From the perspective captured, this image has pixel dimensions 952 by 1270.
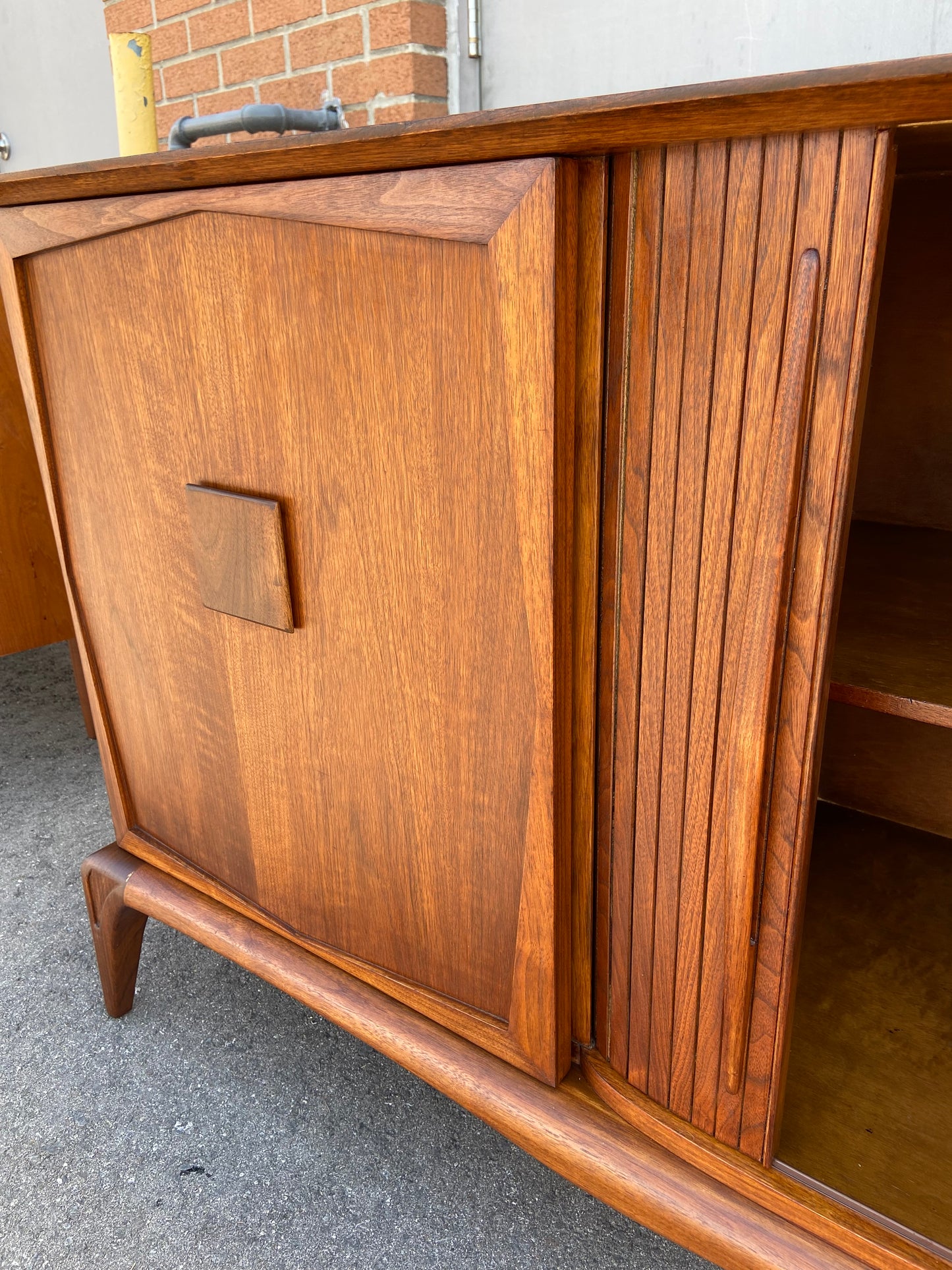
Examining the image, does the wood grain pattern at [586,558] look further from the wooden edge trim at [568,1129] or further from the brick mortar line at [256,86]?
the brick mortar line at [256,86]

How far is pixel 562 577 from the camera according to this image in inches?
19.8

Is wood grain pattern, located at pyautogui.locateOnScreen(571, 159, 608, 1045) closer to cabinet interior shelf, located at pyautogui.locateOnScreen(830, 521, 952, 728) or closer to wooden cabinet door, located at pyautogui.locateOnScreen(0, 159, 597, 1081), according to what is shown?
wooden cabinet door, located at pyautogui.locateOnScreen(0, 159, 597, 1081)

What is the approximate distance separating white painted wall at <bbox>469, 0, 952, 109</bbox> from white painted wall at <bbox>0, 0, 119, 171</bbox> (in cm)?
117

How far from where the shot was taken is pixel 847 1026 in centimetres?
68

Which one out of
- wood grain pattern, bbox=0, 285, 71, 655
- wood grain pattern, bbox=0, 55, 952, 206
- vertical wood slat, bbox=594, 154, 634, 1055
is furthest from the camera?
wood grain pattern, bbox=0, 285, 71, 655

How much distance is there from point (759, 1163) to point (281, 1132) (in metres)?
0.50

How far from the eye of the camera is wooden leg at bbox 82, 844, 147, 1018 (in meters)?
0.92

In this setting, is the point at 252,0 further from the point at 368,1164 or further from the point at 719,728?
the point at 368,1164

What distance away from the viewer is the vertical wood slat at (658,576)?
0.42 metres

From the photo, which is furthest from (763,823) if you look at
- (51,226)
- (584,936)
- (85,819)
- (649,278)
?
(85,819)

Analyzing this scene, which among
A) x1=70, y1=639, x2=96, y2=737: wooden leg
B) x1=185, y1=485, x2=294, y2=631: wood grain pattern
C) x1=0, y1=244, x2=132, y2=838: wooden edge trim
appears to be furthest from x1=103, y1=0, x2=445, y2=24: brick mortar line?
x1=70, y1=639, x2=96, y2=737: wooden leg

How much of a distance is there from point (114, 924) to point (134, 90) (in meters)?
0.86

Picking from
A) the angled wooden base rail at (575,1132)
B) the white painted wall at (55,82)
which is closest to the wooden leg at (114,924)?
the angled wooden base rail at (575,1132)

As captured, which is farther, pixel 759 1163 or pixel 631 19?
pixel 631 19
